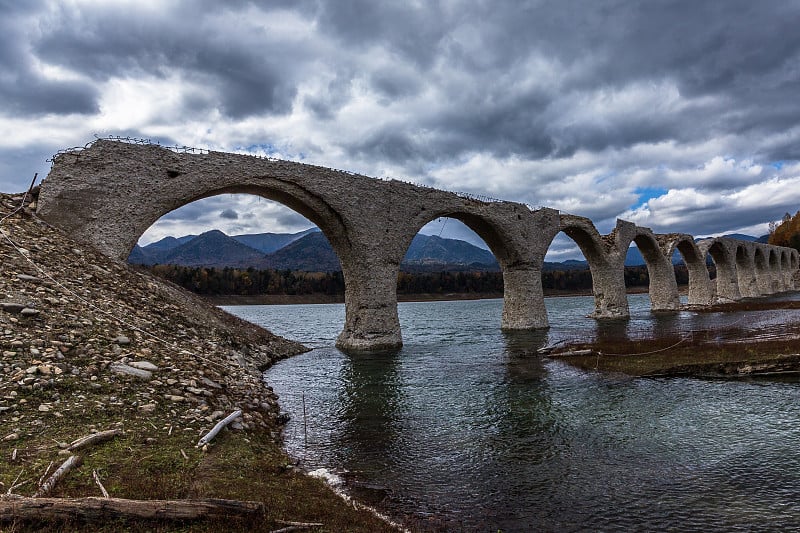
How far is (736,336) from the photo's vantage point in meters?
19.1

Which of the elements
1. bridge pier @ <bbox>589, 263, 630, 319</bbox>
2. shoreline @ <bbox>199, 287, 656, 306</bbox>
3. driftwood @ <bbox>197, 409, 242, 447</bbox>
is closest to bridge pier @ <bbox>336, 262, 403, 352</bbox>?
driftwood @ <bbox>197, 409, 242, 447</bbox>

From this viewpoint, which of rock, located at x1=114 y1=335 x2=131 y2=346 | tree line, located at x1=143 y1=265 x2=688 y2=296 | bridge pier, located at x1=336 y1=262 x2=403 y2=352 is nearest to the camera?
rock, located at x1=114 y1=335 x2=131 y2=346

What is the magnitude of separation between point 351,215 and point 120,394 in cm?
1412

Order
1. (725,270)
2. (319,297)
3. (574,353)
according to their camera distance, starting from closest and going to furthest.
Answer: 1. (574,353)
2. (725,270)
3. (319,297)

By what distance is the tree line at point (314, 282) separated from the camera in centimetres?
8575

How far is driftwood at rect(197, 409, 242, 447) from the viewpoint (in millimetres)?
6086

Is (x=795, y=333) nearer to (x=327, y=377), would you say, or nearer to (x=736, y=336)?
(x=736, y=336)

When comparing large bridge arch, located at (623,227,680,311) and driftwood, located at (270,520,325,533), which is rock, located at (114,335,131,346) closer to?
driftwood, located at (270,520,325,533)

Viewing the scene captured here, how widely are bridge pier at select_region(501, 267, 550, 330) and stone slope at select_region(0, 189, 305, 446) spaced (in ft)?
63.4

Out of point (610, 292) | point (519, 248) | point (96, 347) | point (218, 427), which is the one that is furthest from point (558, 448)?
point (610, 292)

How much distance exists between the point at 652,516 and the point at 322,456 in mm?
4537

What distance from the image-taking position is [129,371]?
7.49 m

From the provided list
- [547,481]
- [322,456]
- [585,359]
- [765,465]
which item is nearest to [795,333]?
[585,359]

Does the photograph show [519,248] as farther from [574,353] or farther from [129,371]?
[129,371]
